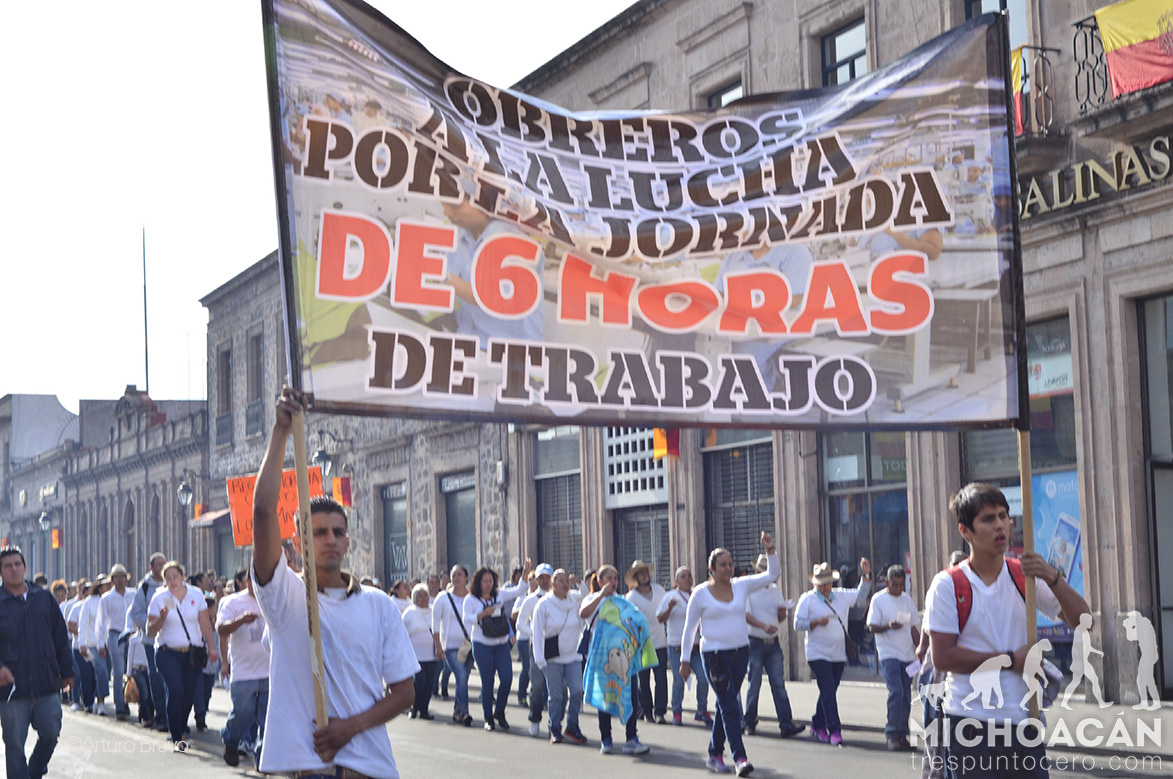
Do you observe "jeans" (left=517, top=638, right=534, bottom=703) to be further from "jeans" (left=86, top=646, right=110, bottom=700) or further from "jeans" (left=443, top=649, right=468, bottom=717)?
"jeans" (left=86, top=646, right=110, bottom=700)

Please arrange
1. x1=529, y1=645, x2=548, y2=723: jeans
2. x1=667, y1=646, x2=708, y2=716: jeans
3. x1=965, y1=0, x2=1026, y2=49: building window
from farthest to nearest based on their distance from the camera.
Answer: x1=965, y1=0, x2=1026, y2=49: building window, x1=667, y1=646, x2=708, y2=716: jeans, x1=529, y1=645, x2=548, y2=723: jeans

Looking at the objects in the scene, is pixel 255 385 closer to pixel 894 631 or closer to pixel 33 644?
pixel 894 631

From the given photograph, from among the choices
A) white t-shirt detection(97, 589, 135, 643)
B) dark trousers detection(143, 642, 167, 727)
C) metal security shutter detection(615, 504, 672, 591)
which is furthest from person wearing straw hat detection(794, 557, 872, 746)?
metal security shutter detection(615, 504, 672, 591)

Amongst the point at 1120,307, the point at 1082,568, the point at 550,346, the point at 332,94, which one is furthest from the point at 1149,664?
the point at 332,94

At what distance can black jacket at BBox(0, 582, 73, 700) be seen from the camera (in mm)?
10359

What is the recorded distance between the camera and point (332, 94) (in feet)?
21.9

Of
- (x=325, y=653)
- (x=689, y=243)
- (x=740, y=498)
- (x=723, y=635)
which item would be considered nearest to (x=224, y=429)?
(x=740, y=498)

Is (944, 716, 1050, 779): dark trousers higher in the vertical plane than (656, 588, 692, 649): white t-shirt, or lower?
higher

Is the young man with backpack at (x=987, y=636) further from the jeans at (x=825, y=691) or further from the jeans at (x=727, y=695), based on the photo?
the jeans at (x=825, y=691)

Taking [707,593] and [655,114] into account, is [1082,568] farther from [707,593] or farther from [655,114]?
[655,114]

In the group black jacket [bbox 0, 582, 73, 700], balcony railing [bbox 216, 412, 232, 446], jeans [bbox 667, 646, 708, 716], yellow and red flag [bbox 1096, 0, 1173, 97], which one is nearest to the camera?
black jacket [bbox 0, 582, 73, 700]

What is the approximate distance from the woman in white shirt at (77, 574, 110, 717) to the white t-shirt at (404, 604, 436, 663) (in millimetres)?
4515

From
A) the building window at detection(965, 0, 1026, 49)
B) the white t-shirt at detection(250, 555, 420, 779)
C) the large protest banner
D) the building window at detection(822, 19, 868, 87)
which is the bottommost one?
the white t-shirt at detection(250, 555, 420, 779)

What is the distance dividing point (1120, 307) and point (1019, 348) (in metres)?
10.3
